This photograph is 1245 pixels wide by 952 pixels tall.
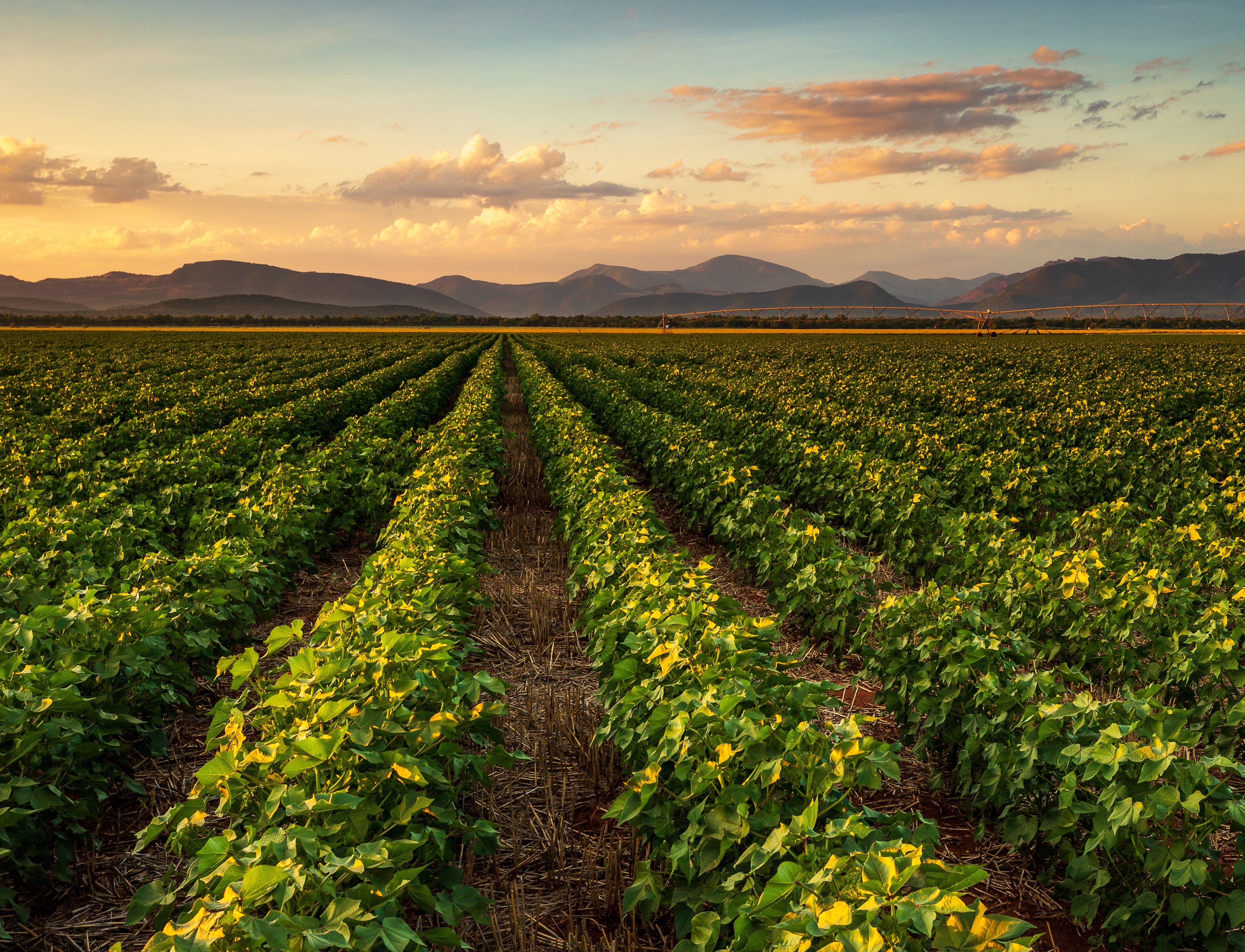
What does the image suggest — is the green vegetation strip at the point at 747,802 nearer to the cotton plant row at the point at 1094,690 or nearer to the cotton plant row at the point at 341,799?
the cotton plant row at the point at 1094,690

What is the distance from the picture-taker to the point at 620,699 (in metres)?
4.62

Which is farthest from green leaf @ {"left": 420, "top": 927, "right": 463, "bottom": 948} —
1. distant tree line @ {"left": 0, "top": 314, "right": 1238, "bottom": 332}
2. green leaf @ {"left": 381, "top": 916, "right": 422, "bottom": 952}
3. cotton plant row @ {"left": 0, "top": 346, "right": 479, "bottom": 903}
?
distant tree line @ {"left": 0, "top": 314, "right": 1238, "bottom": 332}

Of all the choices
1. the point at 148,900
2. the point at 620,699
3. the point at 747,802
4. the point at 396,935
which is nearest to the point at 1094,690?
the point at 620,699

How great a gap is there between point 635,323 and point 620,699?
410 feet

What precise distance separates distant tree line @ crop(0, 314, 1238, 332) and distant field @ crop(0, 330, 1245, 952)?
313 feet

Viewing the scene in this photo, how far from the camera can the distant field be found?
2.75 meters

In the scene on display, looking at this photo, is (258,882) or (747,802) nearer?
(258,882)

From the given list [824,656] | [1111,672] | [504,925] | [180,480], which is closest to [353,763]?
[504,925]

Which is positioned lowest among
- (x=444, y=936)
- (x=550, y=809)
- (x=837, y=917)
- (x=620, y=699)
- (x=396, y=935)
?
(x=550, y=809)

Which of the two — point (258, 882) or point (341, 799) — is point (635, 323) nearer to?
point (341, 799)

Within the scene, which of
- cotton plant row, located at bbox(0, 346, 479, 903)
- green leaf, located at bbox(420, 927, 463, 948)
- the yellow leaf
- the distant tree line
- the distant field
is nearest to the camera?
the yellow leaf

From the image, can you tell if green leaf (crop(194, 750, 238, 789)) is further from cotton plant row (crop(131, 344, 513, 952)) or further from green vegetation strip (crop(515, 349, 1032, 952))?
green vegetation strip (crop(515, 349, 1032, 952))

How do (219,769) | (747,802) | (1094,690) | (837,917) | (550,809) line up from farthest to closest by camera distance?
(1094,690)
(550,809)
(747,802)
(219,769)
(837,917)

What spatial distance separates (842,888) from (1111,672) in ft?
17.2
